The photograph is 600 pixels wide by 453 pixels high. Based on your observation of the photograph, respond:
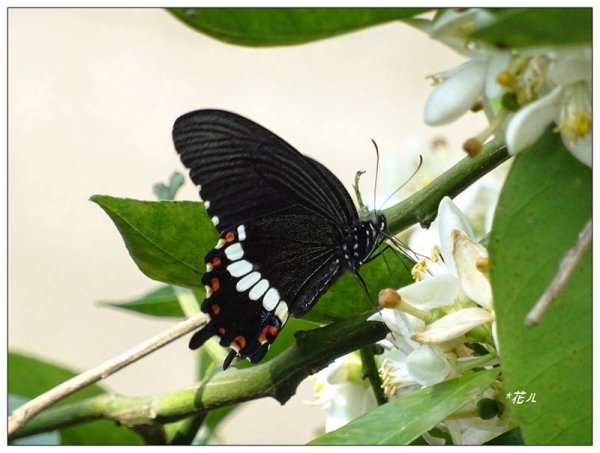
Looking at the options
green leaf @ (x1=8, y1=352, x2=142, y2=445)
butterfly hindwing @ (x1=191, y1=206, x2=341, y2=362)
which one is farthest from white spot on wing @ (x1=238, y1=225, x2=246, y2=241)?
green leaf @ (x1=8, y1=352, x2=142, y2=445)

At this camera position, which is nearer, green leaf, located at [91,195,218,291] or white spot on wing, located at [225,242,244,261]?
green leaf, located at [91,195,218,291]

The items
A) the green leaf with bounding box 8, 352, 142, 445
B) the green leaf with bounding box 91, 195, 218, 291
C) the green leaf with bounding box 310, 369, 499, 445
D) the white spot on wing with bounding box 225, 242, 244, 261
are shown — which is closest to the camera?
the green leaf with bounding box 310, 369, 499, 445

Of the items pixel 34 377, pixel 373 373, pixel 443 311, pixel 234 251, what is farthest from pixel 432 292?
pixel 34 377

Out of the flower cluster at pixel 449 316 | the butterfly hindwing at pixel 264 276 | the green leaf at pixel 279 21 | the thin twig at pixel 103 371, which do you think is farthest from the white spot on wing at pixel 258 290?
the green leaf at pixel 279 21

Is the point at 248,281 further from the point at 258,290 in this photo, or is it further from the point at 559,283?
the point at 559,283

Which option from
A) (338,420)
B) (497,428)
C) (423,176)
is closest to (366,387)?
(338,420)

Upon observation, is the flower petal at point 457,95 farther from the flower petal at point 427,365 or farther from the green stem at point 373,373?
the green stem at point 373,373

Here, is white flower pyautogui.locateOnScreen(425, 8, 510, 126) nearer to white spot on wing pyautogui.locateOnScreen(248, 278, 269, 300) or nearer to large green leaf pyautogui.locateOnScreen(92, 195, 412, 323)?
large green leaf pyautogui.locateOnScreen(92, 195, 412, 323)
